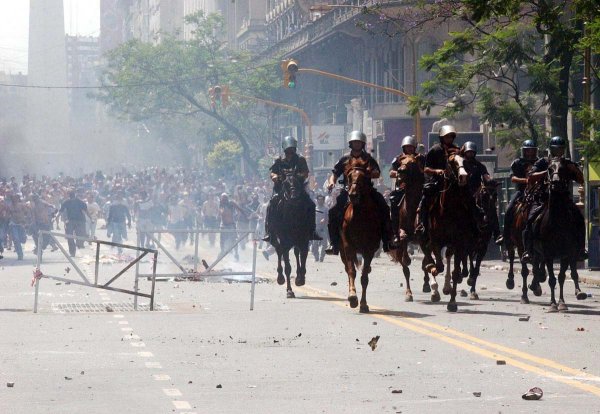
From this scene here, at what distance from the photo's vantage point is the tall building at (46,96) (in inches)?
6516

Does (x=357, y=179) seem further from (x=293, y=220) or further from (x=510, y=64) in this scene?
(x=510, y=64)

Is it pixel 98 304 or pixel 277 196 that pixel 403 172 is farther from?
pixel 98 304

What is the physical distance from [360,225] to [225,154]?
242ft

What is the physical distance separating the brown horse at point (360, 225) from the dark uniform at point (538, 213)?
2165 mm

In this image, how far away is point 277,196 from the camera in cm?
2323

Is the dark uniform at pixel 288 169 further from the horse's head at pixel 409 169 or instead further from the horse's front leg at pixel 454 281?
the horse's front leg at pixel 454 281

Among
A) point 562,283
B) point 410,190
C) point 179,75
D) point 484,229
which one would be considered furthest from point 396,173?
point 179,75

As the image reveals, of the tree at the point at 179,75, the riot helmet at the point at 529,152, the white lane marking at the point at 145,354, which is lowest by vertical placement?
the white lane marking at the point at 145,354

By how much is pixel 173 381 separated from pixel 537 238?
910cm

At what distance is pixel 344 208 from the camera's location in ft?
66.0

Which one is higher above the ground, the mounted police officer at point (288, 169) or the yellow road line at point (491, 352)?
the mounted police officer at point (288, 169)

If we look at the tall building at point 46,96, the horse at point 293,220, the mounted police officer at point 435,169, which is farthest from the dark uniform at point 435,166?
the tall building at point 46,96

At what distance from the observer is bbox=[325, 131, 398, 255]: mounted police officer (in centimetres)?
1977

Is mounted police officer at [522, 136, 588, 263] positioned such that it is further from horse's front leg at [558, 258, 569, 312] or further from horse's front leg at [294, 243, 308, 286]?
horse's front leg at [294, 243, 308, 286]
